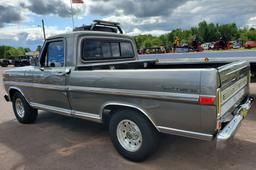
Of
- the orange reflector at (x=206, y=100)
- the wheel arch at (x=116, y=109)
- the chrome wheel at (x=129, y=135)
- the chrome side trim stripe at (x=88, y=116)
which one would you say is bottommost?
the chrome wheel at (x=129, y=135)

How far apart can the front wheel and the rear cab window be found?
1.50m

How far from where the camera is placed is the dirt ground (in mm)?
3840

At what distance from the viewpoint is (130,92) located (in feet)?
12.0

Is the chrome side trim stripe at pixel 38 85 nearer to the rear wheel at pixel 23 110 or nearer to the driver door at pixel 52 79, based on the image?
the driver door at pixel 52 79

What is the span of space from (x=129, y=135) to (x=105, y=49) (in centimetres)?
213

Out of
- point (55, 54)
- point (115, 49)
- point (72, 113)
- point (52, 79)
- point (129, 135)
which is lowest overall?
point (129, 135)

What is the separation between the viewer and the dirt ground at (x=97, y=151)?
12.6 ft

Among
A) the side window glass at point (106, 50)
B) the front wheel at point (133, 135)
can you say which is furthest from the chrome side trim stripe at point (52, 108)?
the side window glass at point (106, 50)

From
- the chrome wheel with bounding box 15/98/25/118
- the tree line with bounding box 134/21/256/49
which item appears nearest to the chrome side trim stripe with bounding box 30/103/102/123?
the chrome wheel with bounding box 15/98/25/118

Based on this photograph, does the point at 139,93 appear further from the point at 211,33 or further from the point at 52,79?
the point at 211,33

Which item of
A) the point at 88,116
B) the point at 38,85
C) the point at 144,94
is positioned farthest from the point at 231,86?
the point at 38,85

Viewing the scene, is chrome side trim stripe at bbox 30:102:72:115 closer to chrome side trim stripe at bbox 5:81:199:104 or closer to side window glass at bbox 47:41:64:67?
chrome side trim stripe at bbox 5:81:199:104

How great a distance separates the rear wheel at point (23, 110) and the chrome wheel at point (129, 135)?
10.1 feet

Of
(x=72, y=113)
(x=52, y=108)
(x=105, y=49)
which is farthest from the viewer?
(x=105, y=49)
